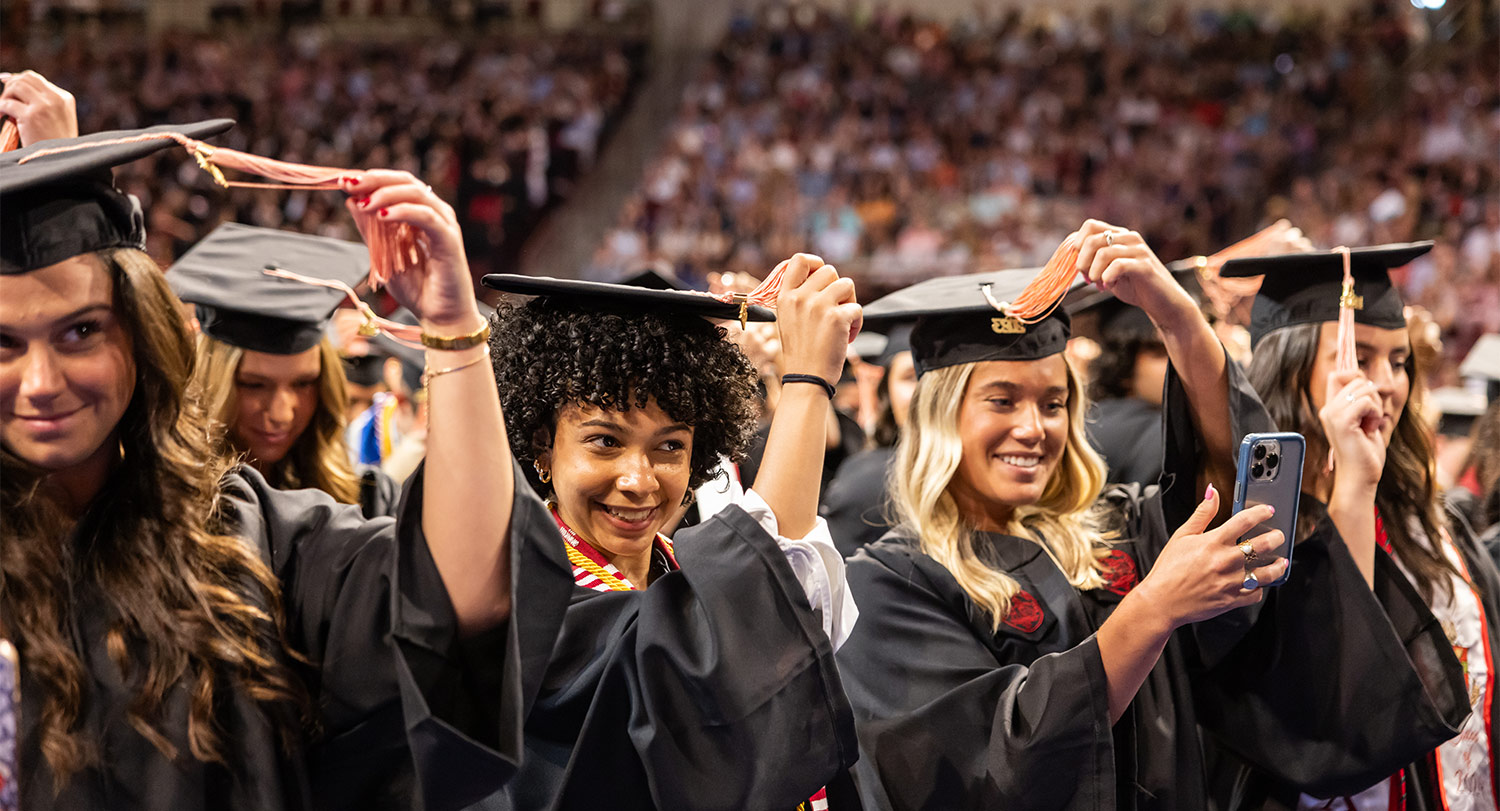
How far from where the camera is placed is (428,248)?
1.46m

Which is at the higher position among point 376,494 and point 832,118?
point 832,118

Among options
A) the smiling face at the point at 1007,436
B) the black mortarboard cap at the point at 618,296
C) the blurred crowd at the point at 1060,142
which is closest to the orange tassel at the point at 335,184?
the black mortarboard cap at the point at 618,296

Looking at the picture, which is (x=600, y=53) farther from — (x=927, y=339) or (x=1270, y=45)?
(x=927, y=339)

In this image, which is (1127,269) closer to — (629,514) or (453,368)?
(629,514)

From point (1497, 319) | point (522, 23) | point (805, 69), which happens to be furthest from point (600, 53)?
point (1497, 319)

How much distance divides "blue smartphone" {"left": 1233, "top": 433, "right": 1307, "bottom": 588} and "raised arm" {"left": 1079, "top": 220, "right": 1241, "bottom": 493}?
196mm

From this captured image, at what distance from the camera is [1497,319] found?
348 inches

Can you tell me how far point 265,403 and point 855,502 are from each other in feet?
5.72

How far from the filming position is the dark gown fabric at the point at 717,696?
1621 millimetres

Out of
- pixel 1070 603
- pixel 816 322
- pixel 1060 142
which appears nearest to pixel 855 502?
pixel 1070 603

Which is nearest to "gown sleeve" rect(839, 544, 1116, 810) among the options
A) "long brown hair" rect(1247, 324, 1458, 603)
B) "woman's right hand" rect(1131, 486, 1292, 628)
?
"woman's right hand" rect(1131, 486, 1292, 628)

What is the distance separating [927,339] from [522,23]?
1518 centimetres

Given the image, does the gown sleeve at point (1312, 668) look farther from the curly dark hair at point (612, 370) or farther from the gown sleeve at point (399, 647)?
the gown sleeve at point (399, 647)

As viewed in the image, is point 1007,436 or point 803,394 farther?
point 1007,436
